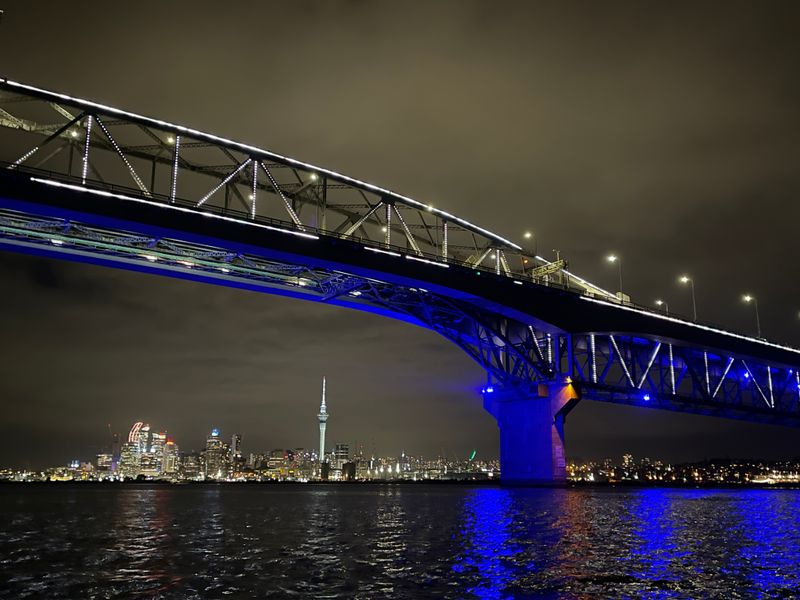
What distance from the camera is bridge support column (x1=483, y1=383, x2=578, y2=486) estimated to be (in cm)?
6594

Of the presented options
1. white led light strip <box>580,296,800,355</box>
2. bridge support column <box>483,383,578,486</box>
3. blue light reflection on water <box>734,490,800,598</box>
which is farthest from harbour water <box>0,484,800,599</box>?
white led light strip <box>580,296,800,355</box>

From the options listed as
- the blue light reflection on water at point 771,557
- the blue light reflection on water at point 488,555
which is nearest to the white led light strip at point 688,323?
the blue light reflection on water at point 771,557

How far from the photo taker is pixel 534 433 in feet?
223

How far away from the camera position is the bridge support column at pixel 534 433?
2596 inches

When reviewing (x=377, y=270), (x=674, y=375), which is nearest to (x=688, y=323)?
(x=674, y=375)

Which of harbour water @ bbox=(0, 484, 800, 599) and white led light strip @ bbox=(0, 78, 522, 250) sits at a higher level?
white led light strip @ bbox=(0, 78, 522, 250)

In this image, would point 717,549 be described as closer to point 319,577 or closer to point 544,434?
point 319,577

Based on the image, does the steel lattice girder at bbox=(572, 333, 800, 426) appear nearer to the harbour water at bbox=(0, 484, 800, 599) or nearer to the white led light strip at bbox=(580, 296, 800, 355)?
the white led light strip at bbox=(580, 296, 800, 355)

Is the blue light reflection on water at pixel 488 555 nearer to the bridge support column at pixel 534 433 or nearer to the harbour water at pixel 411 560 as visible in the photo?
the harbour water at pixel 411 560

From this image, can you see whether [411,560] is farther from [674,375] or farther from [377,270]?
[674,375]

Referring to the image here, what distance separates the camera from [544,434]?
66812 mm

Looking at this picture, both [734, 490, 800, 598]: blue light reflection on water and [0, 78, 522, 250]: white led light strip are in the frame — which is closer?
[734, 490, 800, 598]: blue light reflection on water

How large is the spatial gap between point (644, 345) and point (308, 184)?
46243mm

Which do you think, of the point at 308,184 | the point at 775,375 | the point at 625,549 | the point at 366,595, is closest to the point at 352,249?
the point at 308,184
